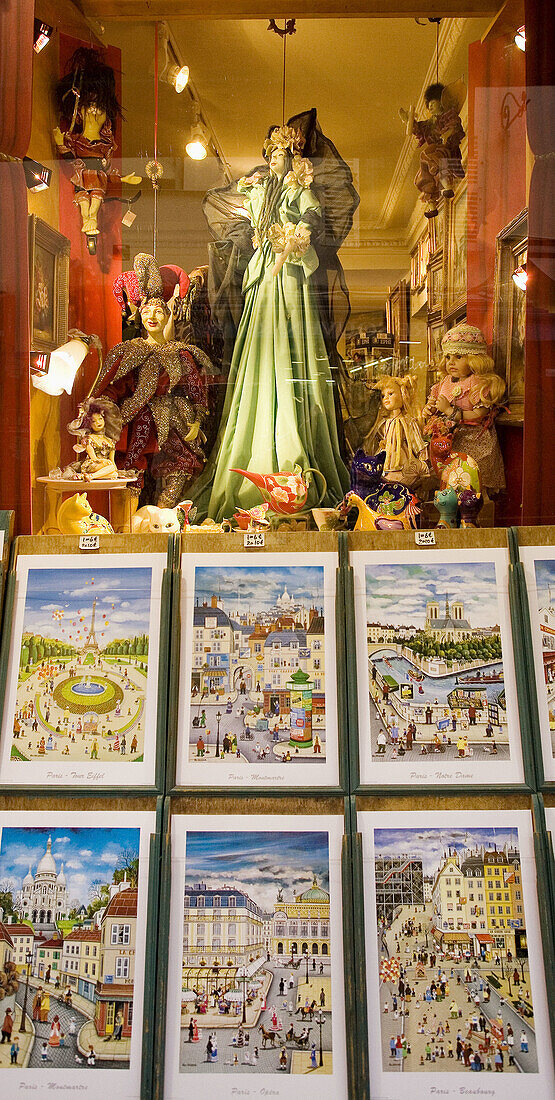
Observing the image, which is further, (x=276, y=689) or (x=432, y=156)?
(x=432, y=156)

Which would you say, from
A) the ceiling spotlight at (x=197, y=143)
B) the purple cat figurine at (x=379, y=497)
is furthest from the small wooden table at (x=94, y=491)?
the ceiling spotlight at (x=197, y=143)

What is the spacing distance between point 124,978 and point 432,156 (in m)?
2.36

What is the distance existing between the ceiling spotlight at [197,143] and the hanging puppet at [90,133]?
0.18 metres

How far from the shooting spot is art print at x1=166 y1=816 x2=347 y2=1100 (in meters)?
1.92

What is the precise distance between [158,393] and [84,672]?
0.99 m

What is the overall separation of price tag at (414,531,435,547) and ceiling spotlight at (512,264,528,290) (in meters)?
0.92

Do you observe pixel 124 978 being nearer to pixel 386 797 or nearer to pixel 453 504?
pixel 386 797

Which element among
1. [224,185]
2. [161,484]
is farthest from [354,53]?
[161,484]

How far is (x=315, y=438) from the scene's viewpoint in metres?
2.75

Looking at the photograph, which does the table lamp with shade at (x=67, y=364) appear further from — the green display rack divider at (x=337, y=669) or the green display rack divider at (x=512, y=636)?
the green display rack divider at (x=512, y=636)

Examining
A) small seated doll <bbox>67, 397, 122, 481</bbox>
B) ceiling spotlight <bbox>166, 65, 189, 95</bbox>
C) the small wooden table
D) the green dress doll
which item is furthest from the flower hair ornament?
the small wooden table

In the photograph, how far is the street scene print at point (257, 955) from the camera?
75.9 inches

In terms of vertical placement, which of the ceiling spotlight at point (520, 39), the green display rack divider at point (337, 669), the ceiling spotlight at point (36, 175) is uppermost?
the ceiling spotlight at point (520, 39)

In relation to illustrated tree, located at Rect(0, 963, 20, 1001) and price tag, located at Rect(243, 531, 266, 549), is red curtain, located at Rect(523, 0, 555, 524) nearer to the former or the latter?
price tag, located at Rect(243, 531, 266, 549)
